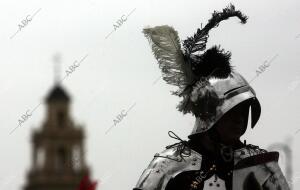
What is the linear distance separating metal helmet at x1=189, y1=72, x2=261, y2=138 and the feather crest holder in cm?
3

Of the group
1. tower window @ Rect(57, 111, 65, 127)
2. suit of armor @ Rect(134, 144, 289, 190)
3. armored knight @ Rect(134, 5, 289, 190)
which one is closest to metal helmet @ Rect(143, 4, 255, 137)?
armored knight @ Rect(134, 5, 289, 190)

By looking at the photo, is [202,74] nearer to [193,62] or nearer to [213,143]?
[193,62]

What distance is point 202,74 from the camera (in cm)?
798

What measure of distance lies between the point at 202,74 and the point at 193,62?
0.09 metres

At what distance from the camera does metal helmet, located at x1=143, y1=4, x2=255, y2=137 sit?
25.6 feet

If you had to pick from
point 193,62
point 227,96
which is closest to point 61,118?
point 193,62

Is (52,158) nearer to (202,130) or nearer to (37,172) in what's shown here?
(37,172)

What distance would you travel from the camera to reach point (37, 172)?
132 ft

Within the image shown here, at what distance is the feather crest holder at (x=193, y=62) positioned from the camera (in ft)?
25.8

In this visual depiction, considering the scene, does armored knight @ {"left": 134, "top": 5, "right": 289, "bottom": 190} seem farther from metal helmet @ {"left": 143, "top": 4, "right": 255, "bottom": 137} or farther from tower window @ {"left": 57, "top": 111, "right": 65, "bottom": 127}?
tower window @ {"left": 57, "top": 111, "right": 65, "bottom": 127}

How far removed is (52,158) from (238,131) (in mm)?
34785

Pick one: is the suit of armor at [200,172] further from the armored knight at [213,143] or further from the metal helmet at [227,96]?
the metal helmet at [227,96]

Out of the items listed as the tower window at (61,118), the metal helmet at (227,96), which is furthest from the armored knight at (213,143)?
the tower window at (61,118)

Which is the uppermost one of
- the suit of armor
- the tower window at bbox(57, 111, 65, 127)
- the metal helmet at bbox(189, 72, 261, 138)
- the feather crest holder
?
the tower window at bbox(57, 111, 65, 127)
